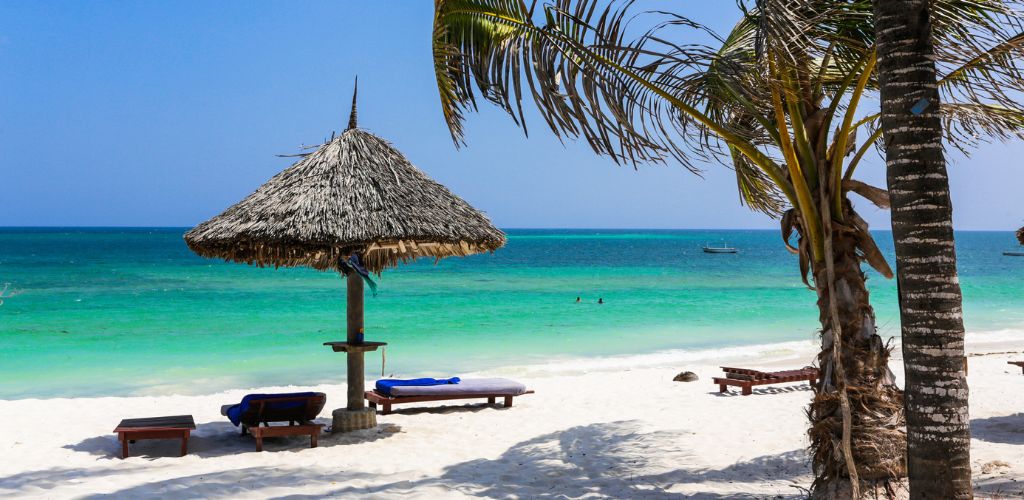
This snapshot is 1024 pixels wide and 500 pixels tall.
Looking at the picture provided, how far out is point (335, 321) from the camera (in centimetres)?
2075

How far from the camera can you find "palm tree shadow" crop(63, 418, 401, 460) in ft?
21.3

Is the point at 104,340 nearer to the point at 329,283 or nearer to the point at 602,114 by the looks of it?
the point at 602,114

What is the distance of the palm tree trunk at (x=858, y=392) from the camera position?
419cm

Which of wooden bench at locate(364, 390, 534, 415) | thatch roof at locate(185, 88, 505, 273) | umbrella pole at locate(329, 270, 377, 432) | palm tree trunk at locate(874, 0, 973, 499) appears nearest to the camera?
palm tree trunk at locate(874, 0, 973, 499)

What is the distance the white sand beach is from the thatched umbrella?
1.14 m

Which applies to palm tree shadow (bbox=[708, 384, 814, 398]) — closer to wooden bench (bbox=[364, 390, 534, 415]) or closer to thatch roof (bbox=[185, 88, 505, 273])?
wooden bench (bbox=[364, 390, 534, 415])

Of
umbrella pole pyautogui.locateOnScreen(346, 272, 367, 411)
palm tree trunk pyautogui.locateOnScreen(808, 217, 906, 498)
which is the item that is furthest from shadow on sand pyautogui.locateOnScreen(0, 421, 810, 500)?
umbrella pole pyautogui.locateOnScreen(346, 272, 367, 411)

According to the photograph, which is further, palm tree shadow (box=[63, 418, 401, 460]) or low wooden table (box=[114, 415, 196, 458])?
palm tree shadow (box=[63, 418, 401, 460])

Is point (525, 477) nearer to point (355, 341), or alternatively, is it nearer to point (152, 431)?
point (355, 341)

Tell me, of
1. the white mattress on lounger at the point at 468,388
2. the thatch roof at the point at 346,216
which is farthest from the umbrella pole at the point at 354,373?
the white mattress on lounger at the point at 468,388

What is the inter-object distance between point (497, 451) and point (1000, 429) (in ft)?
13.5

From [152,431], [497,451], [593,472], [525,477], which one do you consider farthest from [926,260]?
[152,431]

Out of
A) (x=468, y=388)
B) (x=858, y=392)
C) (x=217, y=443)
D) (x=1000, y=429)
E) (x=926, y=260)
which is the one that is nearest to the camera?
(x=926, y=260)

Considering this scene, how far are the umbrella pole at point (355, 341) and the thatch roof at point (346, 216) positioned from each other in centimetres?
30
